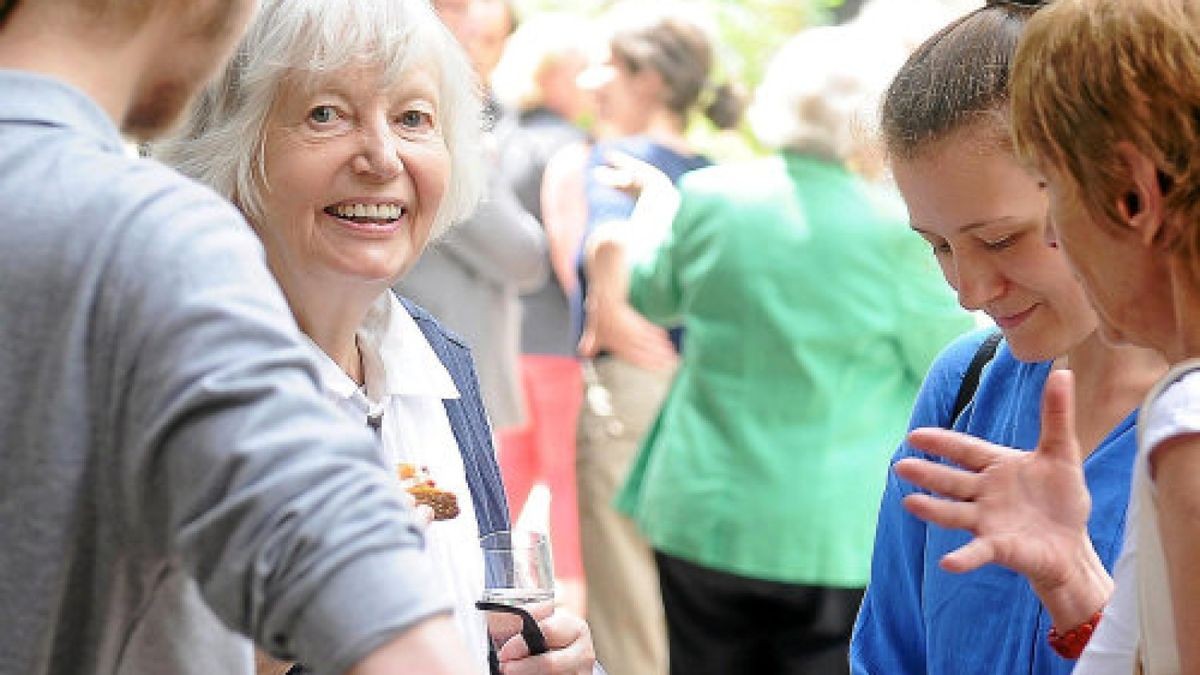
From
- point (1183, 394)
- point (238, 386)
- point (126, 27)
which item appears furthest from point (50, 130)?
point (1183, 394)

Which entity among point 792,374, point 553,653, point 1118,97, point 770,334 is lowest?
point 792,374

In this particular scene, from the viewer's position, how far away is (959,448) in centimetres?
214

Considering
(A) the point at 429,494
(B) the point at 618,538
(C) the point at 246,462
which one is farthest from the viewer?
(B) the point at 618,538

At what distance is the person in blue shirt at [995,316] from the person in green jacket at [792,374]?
2747 mm

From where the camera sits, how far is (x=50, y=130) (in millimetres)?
1483

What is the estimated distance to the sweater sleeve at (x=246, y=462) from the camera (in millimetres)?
1358

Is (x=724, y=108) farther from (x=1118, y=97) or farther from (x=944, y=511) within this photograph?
(x=1118, y=97)

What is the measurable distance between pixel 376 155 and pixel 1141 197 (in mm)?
1274

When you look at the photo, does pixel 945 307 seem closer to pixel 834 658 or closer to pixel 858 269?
pixel 858 269

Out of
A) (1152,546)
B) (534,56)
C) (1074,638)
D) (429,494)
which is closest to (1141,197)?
(1152,546)

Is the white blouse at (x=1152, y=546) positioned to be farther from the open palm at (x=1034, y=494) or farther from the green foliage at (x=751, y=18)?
the green foliage at (x=751, y=18)

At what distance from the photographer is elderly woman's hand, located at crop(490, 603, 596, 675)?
250 cm

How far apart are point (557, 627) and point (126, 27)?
1.17 meters

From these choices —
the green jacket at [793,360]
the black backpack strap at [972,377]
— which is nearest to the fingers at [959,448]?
the black backpack strap at [972,377]
